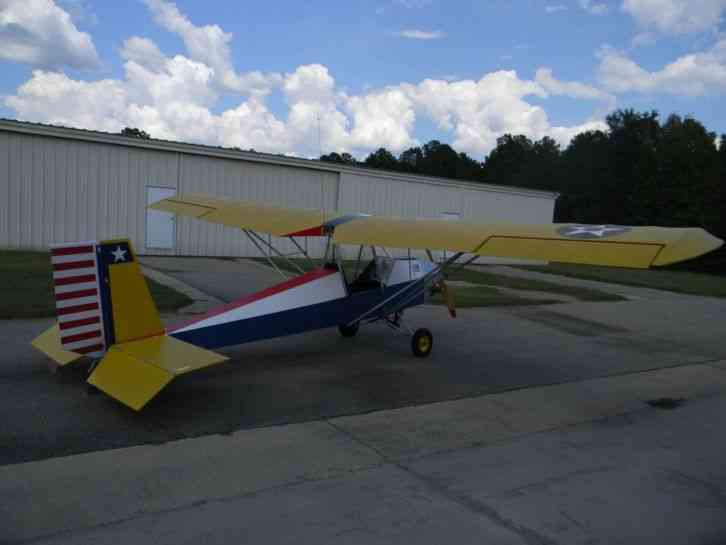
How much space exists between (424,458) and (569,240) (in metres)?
2.55

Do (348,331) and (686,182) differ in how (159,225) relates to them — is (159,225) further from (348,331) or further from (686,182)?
(686,182)

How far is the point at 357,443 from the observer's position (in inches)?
218

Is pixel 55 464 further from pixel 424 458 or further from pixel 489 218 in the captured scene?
pixel 489 218

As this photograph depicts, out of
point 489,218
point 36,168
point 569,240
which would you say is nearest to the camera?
point 569,240

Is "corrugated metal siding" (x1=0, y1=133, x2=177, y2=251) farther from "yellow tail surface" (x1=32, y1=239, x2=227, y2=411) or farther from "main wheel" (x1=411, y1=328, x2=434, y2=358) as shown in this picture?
"yellow tail surface" (x1=32, y1=239, x2=227, y2=411)

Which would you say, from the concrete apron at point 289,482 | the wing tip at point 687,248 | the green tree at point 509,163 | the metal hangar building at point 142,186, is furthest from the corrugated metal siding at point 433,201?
the green tree at point 509,163

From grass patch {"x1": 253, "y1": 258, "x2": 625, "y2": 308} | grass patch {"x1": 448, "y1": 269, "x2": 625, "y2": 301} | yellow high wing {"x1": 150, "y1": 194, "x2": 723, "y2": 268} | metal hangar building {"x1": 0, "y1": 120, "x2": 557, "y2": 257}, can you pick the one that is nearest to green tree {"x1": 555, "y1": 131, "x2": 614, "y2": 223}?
metal hangar building {"x1": 0, "y1": 120, "x2": 557, "y2": 257}

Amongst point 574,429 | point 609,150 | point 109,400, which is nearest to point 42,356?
point 109,400

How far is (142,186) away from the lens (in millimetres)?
19578

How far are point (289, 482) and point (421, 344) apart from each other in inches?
180

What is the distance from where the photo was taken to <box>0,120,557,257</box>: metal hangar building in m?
17.7

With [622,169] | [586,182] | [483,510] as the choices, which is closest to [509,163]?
[586,182]

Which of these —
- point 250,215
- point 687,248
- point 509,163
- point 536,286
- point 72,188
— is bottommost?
point 536,286

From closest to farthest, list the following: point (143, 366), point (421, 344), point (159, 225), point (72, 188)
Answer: point (143, 366), point (421, 344), point (72, 188), point (159, 225)
